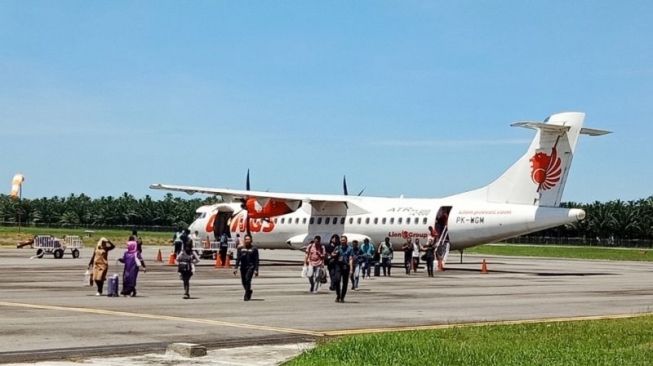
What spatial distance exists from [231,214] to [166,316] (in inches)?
1282

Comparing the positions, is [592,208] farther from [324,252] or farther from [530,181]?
[324,252]

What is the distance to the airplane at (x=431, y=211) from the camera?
3978cm

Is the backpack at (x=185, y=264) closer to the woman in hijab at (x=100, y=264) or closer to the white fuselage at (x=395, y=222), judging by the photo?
the woman in hijab at (x=100, y=264)

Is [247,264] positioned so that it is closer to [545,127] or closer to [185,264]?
[185,264]

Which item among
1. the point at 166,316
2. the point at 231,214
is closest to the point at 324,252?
the point at 166,316

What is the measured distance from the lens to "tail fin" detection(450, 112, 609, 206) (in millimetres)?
39500

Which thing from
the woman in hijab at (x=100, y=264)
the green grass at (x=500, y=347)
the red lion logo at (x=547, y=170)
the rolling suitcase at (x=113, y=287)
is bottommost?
the green grass at (x=500, y=347)

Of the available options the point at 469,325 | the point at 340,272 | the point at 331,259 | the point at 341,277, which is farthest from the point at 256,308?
the point at 469,325

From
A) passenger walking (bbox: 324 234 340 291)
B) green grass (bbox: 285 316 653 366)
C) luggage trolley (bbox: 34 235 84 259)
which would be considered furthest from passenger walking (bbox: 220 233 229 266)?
green grass (bbox: 285 316 653 366)

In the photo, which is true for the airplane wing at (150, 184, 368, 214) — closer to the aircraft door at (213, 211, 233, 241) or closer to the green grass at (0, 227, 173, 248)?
the aircraft door at (213, 211, 233, 241)

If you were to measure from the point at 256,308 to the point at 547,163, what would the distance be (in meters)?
21.2

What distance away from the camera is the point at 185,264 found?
24.8 meters

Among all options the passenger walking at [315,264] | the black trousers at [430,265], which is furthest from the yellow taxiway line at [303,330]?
the black trousers at [430,265]

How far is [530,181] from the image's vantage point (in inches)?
1599
